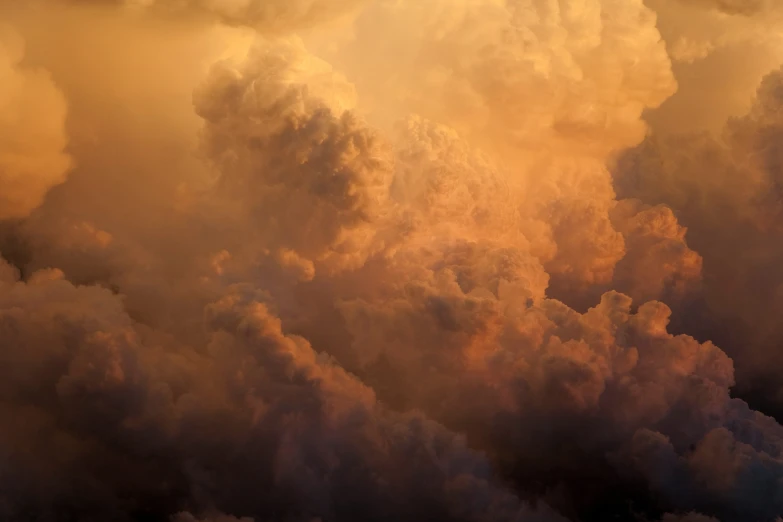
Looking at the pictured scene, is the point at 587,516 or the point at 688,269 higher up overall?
the point at 688,269

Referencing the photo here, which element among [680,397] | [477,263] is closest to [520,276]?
[477,263]

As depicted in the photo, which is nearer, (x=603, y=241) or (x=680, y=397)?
(x=680, y=397)

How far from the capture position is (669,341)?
63.7 metres

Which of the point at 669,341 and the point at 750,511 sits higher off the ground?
the point at 669,341

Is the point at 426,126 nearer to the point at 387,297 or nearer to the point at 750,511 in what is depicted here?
the point at 387,297

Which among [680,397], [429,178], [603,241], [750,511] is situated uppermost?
[603,241]

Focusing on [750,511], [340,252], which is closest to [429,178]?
[340,252]

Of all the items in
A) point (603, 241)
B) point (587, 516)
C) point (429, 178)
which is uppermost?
point (603, 241)

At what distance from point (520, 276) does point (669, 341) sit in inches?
417

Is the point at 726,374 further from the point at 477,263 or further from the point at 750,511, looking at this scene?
the point at 477,263

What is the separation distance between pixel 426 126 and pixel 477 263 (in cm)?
944

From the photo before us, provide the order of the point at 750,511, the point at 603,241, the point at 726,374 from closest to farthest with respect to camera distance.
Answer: the point at 750,511
the point at 726,374
the point at 603,241

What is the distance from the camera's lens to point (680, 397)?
6284 cm

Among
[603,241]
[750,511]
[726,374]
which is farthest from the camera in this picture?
[603,241]
